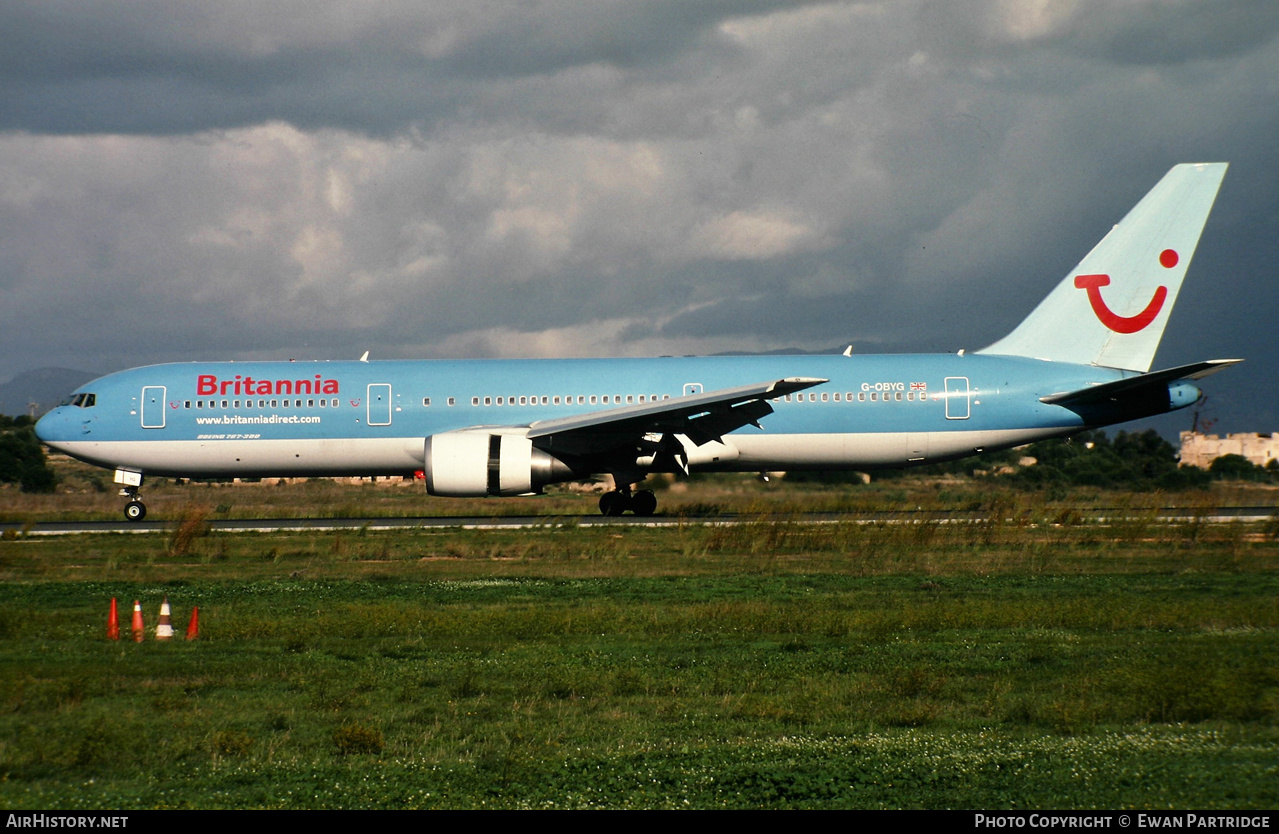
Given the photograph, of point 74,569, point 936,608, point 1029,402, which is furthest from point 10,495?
point 936,608

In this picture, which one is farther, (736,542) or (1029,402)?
(1029,402)

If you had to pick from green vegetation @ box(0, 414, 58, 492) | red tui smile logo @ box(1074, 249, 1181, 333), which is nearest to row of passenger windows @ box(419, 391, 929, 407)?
red tui smile logo @ box(1074, 249, 1181, 333)

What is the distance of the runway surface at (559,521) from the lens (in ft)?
75.0

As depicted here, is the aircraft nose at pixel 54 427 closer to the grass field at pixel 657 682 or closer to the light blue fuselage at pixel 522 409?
the light blue fuselage at pixel 522 409

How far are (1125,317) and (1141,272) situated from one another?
118cm

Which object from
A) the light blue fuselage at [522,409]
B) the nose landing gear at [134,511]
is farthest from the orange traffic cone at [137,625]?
the nose landing gear at [134,511]

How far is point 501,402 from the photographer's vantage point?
2589 centimetres

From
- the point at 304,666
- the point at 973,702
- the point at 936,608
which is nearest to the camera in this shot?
the point at 973,702

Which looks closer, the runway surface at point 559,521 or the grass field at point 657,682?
the grass field at point 657,682

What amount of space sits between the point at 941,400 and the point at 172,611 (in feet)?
60.5

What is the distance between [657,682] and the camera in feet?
27.6

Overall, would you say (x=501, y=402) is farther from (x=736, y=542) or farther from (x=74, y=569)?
(x=74, y=569)

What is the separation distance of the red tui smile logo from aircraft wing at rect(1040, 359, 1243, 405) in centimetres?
176

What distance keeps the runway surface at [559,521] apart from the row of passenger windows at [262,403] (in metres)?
2.85
